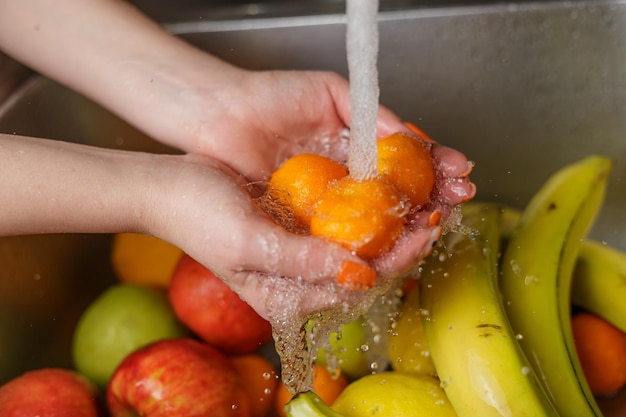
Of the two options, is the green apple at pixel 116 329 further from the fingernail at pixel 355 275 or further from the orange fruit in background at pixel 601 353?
the orange fruit in background at pixel 601 353

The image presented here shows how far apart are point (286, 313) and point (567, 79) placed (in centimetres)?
66

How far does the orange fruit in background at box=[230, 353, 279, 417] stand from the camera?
2.71 ft

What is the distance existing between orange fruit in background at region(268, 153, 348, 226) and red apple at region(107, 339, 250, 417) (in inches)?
9.6

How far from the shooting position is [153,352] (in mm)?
771

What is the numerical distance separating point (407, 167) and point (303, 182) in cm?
10

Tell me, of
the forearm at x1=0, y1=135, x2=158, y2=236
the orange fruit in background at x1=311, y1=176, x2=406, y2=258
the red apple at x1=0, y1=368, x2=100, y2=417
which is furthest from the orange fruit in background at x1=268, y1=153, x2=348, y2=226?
the red apple at x1=0, y1=368, x2=100, y2=417

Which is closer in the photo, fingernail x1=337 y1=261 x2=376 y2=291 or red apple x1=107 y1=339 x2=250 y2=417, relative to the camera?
fingernail x1=337 y1=261 x2=376 y2=291

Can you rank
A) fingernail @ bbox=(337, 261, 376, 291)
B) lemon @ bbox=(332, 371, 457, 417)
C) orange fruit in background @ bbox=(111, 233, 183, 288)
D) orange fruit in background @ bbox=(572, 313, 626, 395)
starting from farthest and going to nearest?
orange fruit in background @ bbox=(111, 233, 183, 288) < orange fruit in background @ bbox=(572, 313, 626, 395) < lemon @ bbox=(332, 371, 457, 417) < fingernail @ bbox=(337, 261, 376, 291)

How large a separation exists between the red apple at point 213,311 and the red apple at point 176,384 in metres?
0.05

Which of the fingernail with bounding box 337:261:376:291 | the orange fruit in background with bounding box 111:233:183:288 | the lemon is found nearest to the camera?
the fingernail with bounding box 337:261:376:291

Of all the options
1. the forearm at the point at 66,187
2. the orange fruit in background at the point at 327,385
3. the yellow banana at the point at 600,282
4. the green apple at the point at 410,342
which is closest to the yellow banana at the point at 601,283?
the yellow banana at the point at 600,282

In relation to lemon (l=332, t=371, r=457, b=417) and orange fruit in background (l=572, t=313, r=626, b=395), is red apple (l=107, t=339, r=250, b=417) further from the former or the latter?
orange fruit in background (l=572, t=313, r=626, b=395)

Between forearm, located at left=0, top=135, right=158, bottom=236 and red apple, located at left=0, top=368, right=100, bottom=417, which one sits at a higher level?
forearm, located at left=0, top=135, right=158, bottom=236

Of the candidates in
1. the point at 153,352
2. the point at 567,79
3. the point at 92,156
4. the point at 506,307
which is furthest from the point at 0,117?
the point at 567,79
